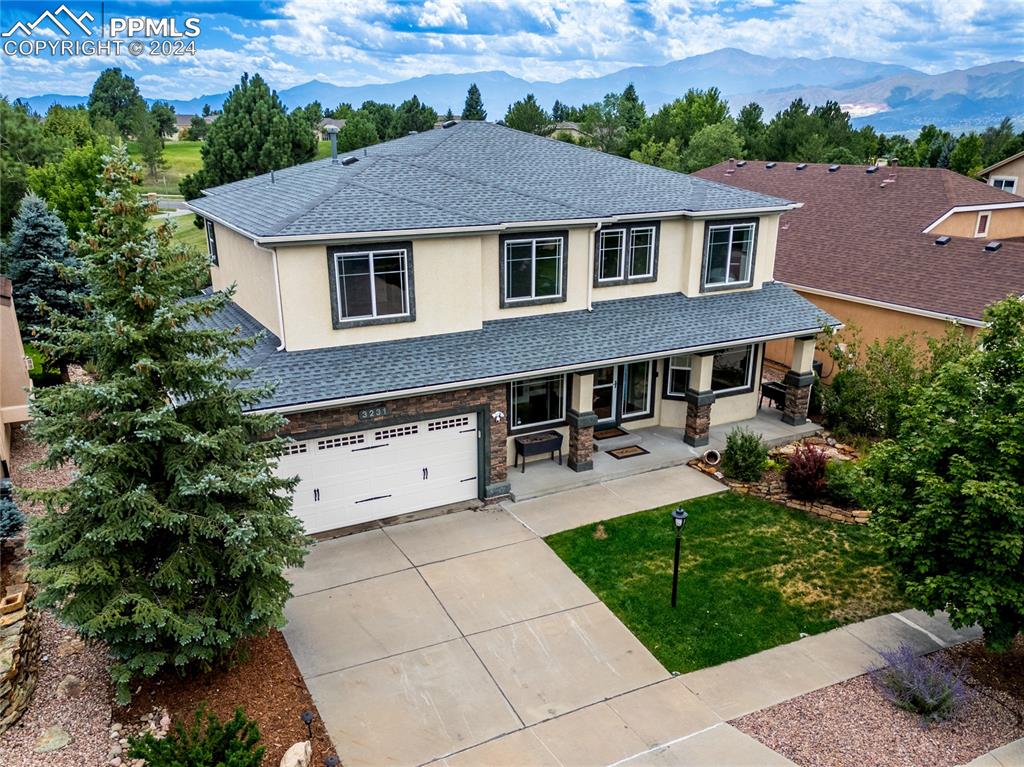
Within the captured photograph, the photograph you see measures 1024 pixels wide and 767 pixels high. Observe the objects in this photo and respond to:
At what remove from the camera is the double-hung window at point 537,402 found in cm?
1502

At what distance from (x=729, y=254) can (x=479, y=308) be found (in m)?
6.97

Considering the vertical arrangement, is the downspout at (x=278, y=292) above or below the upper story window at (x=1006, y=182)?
above

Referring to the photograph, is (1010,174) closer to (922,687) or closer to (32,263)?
(922,687)

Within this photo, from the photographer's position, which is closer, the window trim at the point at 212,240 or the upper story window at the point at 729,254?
the upper story window at the point at 729,254

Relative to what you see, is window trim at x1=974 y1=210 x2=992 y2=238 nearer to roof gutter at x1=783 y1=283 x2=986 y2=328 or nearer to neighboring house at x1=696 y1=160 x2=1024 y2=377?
neighboring house at x1=696 y1=160 x2=1024 y2=377

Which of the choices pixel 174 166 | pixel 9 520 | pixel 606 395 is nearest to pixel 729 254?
pixel 606 395

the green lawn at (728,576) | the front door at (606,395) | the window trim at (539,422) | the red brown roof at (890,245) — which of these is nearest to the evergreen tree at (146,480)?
the green lawn at (728,576)

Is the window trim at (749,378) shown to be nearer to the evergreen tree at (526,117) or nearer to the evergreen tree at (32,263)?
the evergreen tree at (32,263)

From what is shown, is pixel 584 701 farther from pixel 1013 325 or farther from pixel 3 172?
pixel 3 172

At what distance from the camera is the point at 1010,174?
40594 mm

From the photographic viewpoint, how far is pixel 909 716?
28.2 feet

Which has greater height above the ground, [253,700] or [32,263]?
[32,263]

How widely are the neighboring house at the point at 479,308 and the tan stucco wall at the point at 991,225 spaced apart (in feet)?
32.6

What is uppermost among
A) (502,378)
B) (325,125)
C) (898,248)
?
(325,125)
